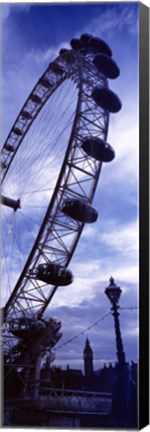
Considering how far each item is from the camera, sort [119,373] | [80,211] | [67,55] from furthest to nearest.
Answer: [67,55]
[80,211]
[119,373]

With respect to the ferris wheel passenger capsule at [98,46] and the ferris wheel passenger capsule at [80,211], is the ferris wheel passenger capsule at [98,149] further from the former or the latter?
the ferris wheel passenger capsule at [98,46]

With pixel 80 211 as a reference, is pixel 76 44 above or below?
above

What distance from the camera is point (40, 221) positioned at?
404cm

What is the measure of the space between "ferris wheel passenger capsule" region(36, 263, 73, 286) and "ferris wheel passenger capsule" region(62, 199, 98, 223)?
12.9 inches

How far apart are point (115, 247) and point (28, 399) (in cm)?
108

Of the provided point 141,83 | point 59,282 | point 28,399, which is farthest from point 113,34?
point 28,399

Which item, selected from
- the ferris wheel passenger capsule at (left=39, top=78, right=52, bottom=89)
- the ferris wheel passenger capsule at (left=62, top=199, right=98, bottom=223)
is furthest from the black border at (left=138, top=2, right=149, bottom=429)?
the ferris wheel passenger capsule at (left=39, top=78, right=52, bottom=89)

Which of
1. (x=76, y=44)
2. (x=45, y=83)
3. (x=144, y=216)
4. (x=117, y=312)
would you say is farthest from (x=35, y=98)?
(x=117, y=312)

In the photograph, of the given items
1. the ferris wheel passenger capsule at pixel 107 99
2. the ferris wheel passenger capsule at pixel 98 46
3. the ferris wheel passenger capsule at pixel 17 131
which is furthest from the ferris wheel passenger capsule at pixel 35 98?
the ferris wheel passenger capsule at pixel 98 46

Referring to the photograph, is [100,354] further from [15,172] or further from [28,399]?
[15,172]

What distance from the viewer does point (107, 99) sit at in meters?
4.00

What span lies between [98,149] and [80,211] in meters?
0.40

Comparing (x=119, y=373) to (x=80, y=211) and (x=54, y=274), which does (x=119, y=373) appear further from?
(x=80, y=211)

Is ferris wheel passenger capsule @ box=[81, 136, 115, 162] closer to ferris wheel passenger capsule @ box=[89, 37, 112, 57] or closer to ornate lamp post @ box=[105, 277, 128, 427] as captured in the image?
ferris wheel passenger capsule @ box=[89, 37, 112, 57]
